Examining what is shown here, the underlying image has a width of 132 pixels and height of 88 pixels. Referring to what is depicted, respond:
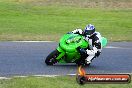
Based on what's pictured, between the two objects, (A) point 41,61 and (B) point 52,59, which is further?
(A) point 41,61

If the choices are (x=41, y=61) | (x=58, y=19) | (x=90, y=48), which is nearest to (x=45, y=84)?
(x=90, y=48)

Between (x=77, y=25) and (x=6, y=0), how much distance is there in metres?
16.9

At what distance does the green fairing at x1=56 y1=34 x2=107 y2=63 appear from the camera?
41.8ft

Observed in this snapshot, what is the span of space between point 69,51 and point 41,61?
1.25 meters

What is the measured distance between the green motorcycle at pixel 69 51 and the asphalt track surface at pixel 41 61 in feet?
0.55

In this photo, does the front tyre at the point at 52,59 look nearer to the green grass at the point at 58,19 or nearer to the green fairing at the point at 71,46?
the green fairing at the point at 71,46

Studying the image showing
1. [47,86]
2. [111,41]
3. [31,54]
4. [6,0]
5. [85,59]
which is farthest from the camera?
[6,0]

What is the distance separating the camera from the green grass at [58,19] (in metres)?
21.2

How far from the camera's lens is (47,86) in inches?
358

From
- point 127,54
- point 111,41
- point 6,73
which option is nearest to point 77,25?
point 111,41

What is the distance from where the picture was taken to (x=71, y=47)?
41.9 ft

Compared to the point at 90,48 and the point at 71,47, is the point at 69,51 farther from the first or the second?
the point at 90,48

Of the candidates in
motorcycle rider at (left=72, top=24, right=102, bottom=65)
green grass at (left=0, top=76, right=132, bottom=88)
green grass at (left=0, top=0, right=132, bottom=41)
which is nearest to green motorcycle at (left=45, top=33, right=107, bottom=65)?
motorcycle rider at (left=72, top=24, right=102, bottom=65)

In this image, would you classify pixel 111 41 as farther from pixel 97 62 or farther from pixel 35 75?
pixel 35 75
